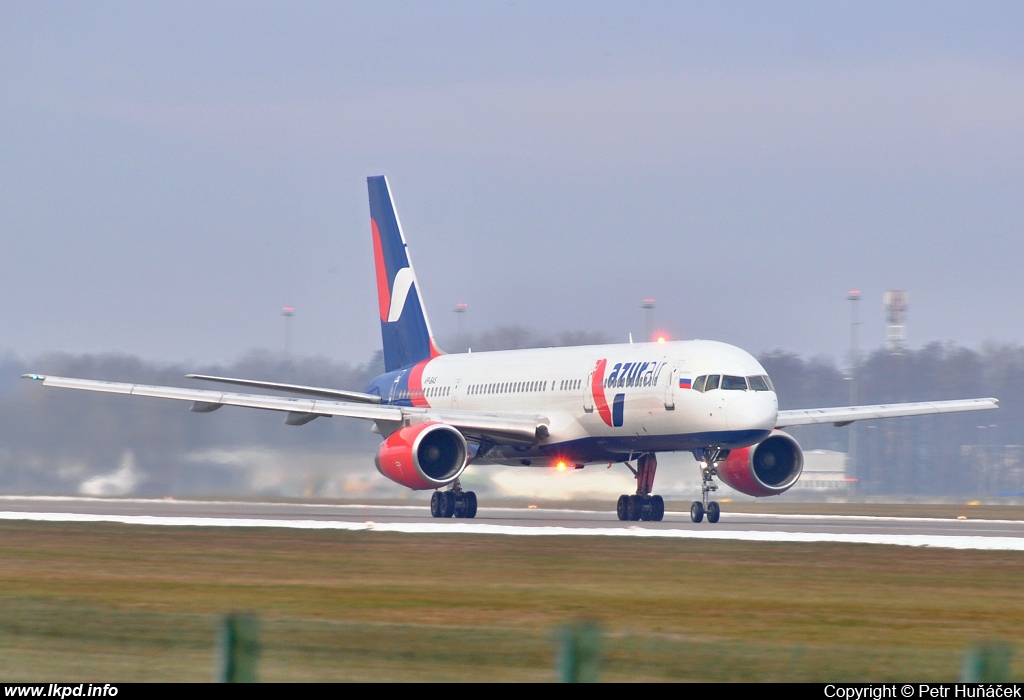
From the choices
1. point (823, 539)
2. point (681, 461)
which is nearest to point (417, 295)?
point (681, 461)

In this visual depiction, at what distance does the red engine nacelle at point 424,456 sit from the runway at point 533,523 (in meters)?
1.11

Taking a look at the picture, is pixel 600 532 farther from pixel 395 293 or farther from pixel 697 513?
pixel 395 293

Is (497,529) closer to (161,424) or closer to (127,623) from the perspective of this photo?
(127,623)

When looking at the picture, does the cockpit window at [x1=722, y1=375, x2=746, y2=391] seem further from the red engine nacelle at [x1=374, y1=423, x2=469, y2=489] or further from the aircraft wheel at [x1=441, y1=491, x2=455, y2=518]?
the aircraft wheel at [x1=441, y1=491, x2=455, y2=518]

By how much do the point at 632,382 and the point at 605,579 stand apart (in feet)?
49.4

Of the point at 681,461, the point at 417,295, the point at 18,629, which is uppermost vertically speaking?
the point at 417,295

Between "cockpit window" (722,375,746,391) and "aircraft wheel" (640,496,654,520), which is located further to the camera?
"aircraft wheel" (640,496,654,520)

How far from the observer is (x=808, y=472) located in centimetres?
7794

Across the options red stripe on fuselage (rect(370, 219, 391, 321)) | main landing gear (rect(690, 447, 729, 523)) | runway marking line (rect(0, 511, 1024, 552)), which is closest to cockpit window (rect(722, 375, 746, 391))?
main landing gear (rect(690, 447, 729, 523))

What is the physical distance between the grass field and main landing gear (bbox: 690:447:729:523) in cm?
694

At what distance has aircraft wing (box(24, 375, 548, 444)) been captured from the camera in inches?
1446

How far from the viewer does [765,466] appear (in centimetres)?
3647

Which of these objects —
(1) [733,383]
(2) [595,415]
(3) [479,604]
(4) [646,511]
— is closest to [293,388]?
(2) [595,415]

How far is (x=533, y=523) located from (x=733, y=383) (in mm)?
5802
